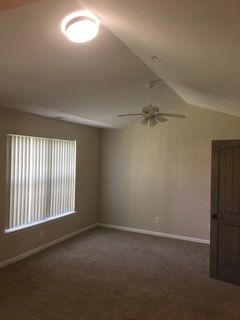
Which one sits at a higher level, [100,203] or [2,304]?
[100,203]

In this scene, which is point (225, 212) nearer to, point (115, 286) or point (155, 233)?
point (115, 286)

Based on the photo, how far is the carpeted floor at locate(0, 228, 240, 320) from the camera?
2.98 metres

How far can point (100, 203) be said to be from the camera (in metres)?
6.79

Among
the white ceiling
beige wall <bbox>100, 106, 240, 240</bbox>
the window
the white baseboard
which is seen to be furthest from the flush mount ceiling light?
the white baseboard

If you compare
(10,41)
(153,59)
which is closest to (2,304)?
(10,41)

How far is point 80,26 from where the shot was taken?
214 centimetres

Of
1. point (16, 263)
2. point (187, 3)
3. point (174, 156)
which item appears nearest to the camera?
point (187, 3)

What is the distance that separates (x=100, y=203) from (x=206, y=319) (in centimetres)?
421

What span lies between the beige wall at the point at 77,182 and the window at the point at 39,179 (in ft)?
0.43

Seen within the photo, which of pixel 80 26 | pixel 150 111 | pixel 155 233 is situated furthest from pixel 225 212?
pixel 80 26

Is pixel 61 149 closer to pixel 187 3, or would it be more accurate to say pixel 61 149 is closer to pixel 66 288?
pixel 66 288

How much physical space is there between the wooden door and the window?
10.0 ft

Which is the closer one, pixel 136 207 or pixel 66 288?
pixel 66 288

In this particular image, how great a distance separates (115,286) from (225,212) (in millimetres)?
1868
